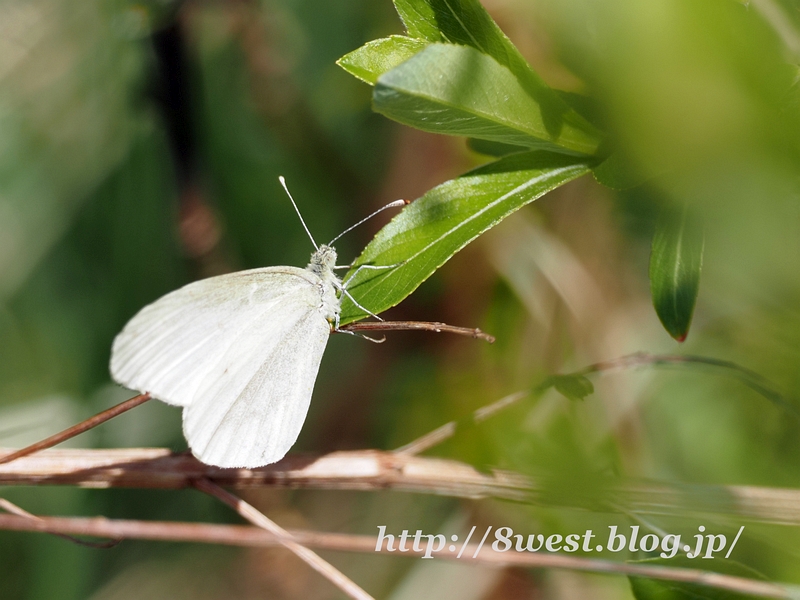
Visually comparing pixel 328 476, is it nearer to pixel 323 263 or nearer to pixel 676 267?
pixel 323 263

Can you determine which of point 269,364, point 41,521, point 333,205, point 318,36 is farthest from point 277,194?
point 41,521

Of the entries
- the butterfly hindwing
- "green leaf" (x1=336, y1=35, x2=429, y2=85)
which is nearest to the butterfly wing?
the butterfly hindwing

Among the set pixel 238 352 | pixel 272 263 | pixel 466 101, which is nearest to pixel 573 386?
pixel 466 101

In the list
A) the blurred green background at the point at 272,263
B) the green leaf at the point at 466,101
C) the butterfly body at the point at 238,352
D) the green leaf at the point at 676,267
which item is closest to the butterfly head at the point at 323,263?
the butterfly body at the point at 238,352

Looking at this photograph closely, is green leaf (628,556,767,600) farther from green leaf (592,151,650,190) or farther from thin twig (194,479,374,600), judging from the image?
green leaf (592,151,650,190)

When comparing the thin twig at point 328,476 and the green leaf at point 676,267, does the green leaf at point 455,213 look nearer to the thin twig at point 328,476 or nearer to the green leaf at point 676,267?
the green leaf at point 676,267

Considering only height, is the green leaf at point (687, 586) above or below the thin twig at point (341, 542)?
below

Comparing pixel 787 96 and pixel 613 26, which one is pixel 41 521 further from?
pixel 787 96
